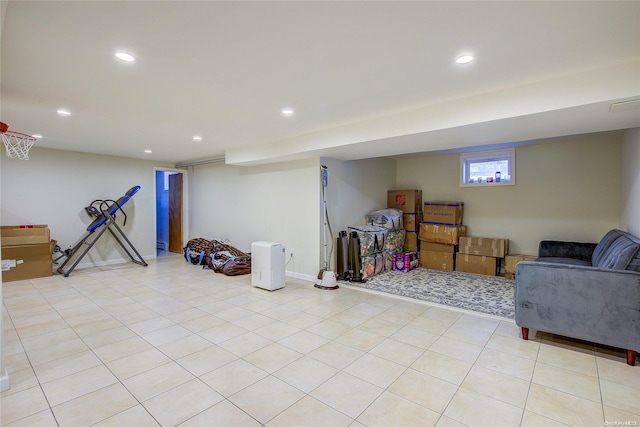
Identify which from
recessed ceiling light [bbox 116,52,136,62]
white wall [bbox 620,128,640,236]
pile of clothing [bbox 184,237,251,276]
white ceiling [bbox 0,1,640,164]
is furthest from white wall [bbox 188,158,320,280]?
white wall [bbox 620,128,640,236]

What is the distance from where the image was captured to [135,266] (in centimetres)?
632

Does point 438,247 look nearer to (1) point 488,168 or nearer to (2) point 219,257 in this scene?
(1) point 488,168

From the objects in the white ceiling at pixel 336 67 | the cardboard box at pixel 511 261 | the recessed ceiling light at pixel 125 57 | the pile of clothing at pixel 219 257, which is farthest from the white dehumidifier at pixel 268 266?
the cardboard box at pixel 511 261

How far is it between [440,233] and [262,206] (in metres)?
3.59

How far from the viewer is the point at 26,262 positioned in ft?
16.7

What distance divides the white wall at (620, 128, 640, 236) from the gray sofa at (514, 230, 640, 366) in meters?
0.71

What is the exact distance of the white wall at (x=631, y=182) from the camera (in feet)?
11.0

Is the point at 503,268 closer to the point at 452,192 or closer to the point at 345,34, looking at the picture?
the point at 452,192

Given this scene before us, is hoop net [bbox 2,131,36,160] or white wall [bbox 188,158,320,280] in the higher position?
hoop net [bbox 2,131,36,160]

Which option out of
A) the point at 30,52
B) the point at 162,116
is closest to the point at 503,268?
the point at 162,116

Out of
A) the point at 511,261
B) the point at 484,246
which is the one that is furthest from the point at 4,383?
the point at 511,261

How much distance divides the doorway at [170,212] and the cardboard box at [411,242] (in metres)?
5.68

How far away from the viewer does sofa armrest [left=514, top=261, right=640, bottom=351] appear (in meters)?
2.38

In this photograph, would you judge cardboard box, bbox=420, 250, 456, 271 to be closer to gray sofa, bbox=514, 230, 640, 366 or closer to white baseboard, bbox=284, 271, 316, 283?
white baseboard, bbox=284, 271, 316, 283
